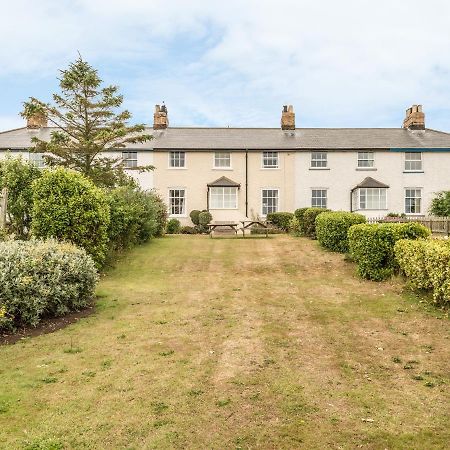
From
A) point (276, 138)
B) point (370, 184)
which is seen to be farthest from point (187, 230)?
point (370, 184)

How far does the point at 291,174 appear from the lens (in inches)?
1444

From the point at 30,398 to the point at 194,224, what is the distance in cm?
2956

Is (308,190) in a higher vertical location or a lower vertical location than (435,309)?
higher

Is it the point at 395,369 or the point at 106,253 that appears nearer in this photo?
the point at 395,369

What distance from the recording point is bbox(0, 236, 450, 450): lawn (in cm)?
514

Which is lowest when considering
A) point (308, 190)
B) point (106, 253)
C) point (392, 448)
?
point (392, 448)

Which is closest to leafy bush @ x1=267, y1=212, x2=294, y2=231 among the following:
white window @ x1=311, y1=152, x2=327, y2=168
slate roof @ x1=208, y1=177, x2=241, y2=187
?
slate roof @ x1=208, y1=177, x2=241, y2=187

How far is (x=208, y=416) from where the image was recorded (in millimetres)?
5535

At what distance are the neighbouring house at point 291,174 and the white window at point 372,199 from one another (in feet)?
0.25

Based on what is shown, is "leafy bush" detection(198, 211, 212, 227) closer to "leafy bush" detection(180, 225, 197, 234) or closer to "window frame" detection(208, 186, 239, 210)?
"leafy bush" detection(180, 225, 197, 234)

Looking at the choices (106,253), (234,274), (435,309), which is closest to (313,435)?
(435,309)

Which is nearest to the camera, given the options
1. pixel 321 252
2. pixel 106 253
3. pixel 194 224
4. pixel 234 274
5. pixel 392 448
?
pixel 392 448

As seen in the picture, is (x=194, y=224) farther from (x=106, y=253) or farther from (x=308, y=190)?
(x=106, y=253)

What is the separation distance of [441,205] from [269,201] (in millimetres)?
13132
